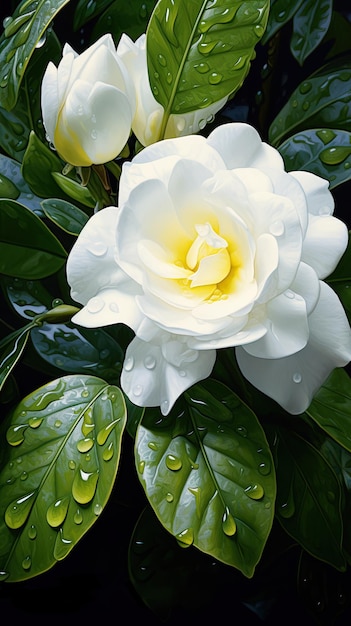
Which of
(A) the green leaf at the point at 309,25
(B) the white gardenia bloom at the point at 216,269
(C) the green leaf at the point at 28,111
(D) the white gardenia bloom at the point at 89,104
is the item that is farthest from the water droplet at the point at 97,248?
(A) the green leaf at the point at 309,25

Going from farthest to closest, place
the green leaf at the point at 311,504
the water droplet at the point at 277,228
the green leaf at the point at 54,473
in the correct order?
the green leaf at the point at 311,504, the green leaf at the point at 54,473, the water droplet at the point at 277,228

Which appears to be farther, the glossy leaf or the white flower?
the glossy leaf

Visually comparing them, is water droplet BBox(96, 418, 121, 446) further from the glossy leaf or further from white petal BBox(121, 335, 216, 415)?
the glossy leaf

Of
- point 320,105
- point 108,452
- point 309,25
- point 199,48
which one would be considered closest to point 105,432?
point 108,452

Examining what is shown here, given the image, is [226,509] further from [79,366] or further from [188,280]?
[79,366]

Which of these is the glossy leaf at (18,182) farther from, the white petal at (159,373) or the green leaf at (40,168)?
the white petal at (159,373)

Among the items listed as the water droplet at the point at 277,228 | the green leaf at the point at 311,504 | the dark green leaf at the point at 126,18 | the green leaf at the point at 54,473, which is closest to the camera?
the water droplet at the point at 277,228

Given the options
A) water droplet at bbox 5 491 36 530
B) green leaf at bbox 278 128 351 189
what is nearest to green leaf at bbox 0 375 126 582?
water droplet at bbox 5 491 36 530
